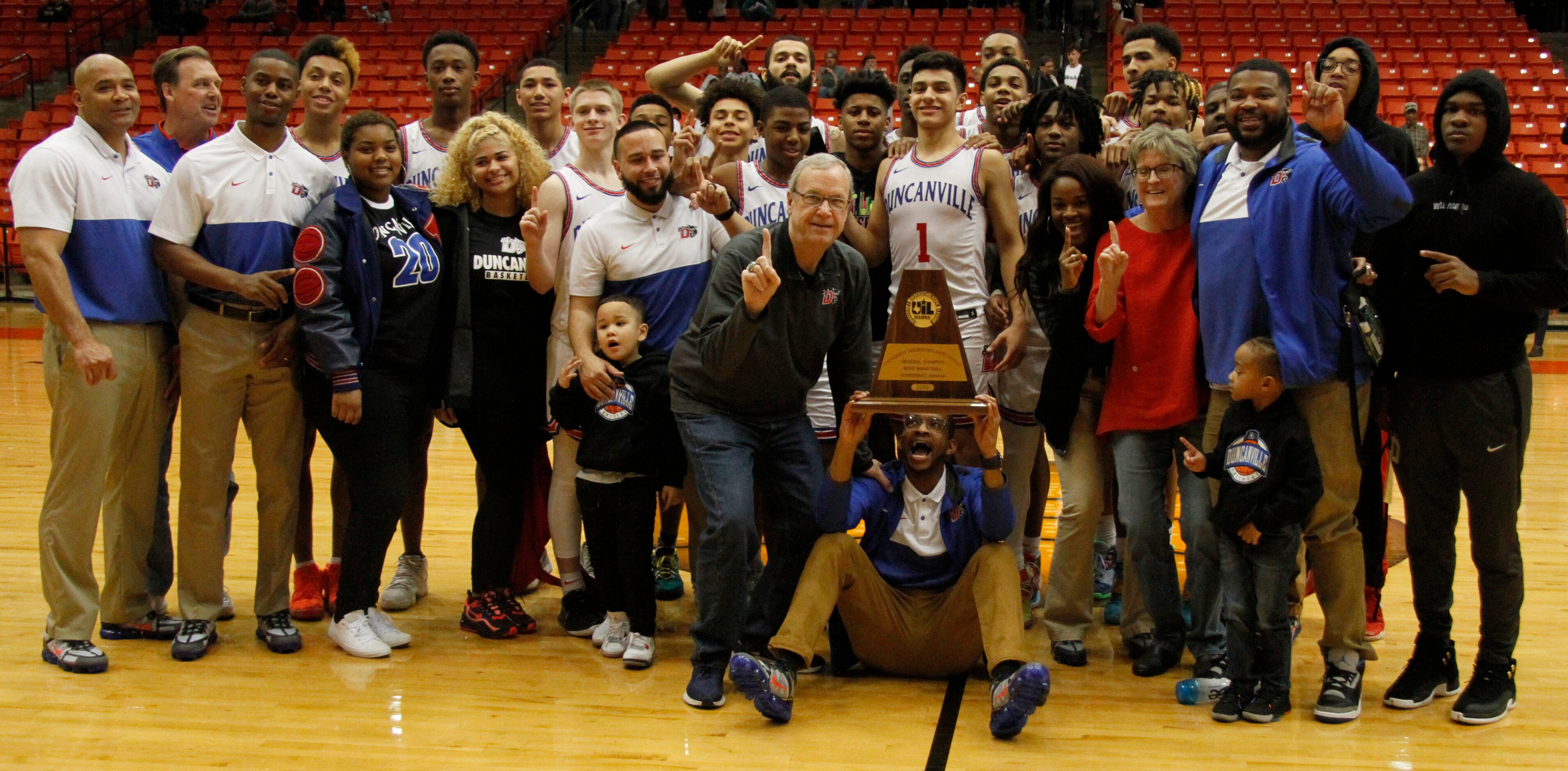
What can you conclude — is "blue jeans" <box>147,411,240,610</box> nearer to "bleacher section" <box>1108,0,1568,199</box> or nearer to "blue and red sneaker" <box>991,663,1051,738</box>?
"blue and red sneaker" <box>991,663,1051,738</box>

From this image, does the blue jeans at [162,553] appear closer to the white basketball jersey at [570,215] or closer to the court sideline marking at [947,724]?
the white basketball jersey at [570,215]

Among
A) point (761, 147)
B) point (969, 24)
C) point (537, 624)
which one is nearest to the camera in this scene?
point (537, 624)

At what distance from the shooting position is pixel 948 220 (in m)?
4.21

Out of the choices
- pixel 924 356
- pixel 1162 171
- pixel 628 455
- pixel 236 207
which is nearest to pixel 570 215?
pixel 628 455

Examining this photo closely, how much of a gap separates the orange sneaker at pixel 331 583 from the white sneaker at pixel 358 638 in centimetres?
46

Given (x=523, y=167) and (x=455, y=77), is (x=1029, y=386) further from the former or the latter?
(x=455, y=77)

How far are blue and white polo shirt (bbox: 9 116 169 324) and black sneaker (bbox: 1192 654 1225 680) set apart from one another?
3.39 meters

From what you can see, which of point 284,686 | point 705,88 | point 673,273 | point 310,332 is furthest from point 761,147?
point 284,686

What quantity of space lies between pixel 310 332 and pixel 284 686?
1.07 meters

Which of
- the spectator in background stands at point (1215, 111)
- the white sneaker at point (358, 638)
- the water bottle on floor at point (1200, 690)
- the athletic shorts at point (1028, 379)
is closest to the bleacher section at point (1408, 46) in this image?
the spectator in background stands at point (1215, 111)

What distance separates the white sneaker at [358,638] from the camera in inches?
161

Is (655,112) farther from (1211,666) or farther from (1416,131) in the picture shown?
(1416,131)

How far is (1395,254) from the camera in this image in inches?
145

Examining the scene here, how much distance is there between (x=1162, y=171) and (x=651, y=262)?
5.30ft
